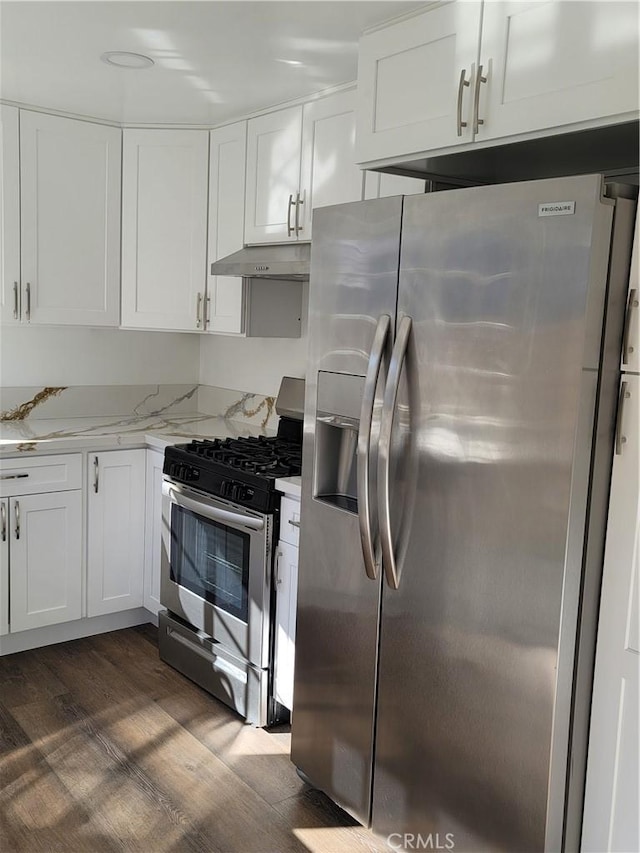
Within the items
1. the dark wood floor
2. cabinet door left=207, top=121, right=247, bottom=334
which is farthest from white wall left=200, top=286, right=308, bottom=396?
the dark wood floor

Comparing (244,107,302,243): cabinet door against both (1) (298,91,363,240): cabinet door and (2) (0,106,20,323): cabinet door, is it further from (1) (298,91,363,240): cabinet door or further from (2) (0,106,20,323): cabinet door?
(2) (0,106,20,323): cabinet door

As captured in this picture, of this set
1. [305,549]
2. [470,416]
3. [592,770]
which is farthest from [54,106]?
[592,770]

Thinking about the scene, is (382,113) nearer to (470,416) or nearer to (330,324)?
(330,324)

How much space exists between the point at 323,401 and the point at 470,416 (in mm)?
581

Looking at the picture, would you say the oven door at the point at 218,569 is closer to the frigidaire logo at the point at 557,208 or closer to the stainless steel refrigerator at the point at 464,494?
the stainless steel refrigerator at the point at 464,494

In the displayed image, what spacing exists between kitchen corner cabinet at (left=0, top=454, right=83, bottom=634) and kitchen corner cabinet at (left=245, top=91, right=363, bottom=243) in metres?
1.34

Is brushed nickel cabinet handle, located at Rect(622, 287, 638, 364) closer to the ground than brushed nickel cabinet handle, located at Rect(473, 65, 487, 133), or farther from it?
closer to the ground

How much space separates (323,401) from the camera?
7.74 feet

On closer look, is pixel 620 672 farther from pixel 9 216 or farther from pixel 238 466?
pixel 9 216

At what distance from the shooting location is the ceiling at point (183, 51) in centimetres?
229

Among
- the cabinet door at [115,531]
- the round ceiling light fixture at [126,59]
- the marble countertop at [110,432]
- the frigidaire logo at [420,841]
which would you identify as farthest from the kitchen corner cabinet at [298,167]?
the frigidaire logo at [420,841]

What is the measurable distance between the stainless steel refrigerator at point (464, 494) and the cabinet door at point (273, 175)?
90 cm

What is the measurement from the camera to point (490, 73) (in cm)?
203

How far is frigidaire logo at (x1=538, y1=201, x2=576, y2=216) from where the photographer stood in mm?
1663
